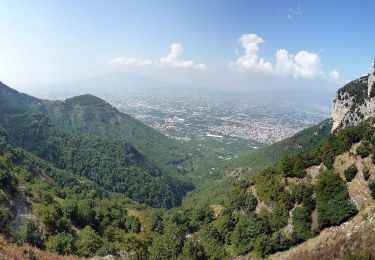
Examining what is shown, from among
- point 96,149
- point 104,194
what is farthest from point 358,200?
point 96,149

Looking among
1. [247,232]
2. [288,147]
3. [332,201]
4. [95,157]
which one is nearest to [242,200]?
[247,232]

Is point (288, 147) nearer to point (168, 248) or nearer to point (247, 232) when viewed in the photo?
point (247, 232)

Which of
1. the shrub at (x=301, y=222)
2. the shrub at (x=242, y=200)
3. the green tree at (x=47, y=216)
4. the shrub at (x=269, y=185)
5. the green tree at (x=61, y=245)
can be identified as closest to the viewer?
the green tree at (x=61, y=245)

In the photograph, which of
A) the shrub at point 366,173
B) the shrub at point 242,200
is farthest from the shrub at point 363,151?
the shrub at point 242,200

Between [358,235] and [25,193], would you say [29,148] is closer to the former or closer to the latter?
[25,193]

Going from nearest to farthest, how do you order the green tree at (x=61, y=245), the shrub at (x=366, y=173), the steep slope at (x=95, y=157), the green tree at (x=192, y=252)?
the green tree at (x=61, y=245) < the green tree at (x=192, y=252) < the shrub at (x=366, y=173) < the steep slope at (x=95, y=157)

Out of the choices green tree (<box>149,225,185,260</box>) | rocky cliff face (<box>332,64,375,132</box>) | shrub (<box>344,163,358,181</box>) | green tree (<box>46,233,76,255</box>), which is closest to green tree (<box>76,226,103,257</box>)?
green tree (<box>46,233,76,255</box>)

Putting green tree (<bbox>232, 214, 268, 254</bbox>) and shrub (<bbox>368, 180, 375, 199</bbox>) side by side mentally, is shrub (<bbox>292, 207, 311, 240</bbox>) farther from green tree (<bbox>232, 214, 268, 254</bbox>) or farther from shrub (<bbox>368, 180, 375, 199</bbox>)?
shrub (<bbox>368, 180, 375, 199</bbox>)

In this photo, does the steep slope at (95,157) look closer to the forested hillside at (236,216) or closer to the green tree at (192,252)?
the forested hillside at (236,216)
